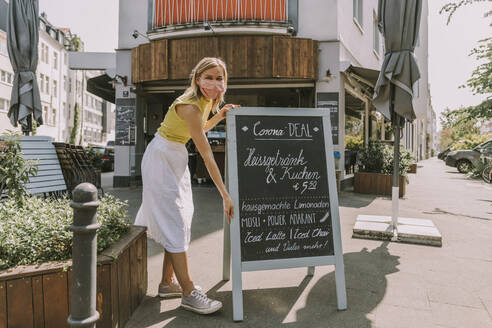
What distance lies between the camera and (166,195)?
2.61 meters

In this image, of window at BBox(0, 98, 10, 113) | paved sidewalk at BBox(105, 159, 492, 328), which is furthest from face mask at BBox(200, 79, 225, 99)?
window at BBox(0, 98, 10, 113)

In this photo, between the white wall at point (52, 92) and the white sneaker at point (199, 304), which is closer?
the white sneaker at point (199, 304)

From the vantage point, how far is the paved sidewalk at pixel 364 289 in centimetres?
259

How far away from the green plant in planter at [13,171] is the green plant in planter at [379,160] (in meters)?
7.50

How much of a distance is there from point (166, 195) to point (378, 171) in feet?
24.6

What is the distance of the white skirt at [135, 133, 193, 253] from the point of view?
2619 millimetres

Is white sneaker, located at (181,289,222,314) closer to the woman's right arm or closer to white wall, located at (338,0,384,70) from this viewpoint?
the woman's right arm

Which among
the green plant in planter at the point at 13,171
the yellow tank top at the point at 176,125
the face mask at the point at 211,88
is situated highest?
the face mask at the point at 211,88

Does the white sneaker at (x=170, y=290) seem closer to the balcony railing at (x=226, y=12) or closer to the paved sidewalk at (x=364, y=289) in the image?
the paved sidewalk at (x=364, y=289)

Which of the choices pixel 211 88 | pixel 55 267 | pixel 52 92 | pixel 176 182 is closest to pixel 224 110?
pixel 211 88

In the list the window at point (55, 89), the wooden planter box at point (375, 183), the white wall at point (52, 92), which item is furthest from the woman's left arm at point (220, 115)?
the window at point (55, 89)

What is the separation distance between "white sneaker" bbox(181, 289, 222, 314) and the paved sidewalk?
0.05m

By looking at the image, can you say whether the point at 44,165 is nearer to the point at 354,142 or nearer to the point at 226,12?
the point at 226,12

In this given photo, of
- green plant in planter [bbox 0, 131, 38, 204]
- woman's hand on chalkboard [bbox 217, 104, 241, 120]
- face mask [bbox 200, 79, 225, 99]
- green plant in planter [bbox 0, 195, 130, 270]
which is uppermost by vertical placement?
face mask [bbox 200, 79, 225, 99]
